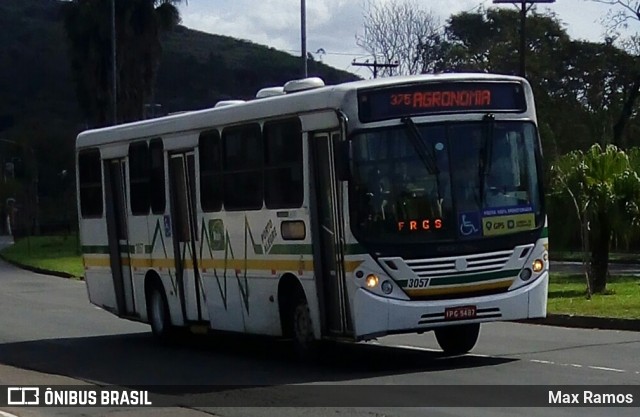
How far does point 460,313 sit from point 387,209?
1.37m

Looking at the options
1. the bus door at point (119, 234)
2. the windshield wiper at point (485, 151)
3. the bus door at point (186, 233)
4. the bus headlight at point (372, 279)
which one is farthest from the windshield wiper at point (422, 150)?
the bus door at point (119, 234)

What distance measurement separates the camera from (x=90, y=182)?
22094 mm

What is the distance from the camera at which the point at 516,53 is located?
61.2 metres

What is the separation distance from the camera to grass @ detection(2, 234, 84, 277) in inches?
1822

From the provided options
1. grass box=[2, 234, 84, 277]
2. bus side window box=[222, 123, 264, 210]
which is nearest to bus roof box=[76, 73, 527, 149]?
bus side window box=[222, 123, 264, 210]

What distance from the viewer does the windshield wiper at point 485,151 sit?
49.1ft

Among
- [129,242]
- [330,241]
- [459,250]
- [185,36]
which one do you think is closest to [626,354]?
[459,250]

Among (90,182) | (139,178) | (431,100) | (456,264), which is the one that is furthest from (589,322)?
(90,182)

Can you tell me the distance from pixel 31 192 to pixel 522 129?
74.0 m

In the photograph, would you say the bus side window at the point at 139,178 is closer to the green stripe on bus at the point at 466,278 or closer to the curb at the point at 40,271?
the green stripe on bus at the point at 466,278

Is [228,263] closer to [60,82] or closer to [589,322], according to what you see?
[589,322]

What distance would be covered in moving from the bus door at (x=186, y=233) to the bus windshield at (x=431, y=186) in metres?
4.30

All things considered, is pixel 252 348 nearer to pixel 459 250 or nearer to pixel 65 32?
pixel 459 250

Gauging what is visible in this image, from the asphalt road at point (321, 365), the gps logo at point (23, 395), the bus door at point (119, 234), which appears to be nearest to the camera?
the asphalt road at point (321, 365)
